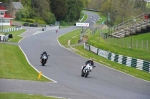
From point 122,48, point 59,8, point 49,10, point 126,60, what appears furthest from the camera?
point 59,8

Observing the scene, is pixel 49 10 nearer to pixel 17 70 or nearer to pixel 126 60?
pixel 126 60

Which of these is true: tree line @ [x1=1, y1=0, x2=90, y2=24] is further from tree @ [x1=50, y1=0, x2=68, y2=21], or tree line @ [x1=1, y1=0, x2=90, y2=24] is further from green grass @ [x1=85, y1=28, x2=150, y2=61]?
green grass @ [x1=85, y1=28, x2=150, y2=61]

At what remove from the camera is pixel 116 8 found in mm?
98188

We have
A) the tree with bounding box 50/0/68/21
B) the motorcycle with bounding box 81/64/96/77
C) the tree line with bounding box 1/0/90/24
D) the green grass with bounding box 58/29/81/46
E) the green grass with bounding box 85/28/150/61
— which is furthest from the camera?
the tree with bounding box 50/0/68/21

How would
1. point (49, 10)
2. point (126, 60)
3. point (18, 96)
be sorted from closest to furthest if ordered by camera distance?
point (18, 96) < point (126, 60) < point (49, 10)

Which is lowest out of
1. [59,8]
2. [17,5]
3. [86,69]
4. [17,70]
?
[17,70]

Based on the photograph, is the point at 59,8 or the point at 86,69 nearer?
the point at 86,69

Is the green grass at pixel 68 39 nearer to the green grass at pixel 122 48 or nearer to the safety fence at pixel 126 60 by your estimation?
the green grass at pixel 122 48

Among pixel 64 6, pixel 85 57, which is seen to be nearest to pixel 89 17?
pixel 64 6

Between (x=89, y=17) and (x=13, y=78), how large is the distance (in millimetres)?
156647

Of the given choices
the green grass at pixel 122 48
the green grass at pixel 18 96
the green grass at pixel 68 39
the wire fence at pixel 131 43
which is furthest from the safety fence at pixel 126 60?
the green grass at pixel 68 39

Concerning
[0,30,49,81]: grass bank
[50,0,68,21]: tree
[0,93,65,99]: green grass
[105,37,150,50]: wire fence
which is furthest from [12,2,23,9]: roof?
[0,93,65,99]: green grass

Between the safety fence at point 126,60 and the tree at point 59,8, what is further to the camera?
the tree at point 59,8

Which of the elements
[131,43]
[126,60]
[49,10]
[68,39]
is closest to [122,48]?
[131,43]
